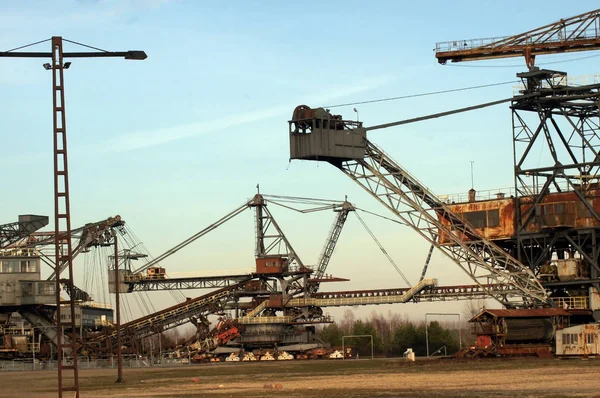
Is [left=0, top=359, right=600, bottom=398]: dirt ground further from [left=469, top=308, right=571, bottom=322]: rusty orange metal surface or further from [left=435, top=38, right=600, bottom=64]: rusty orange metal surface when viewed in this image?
[left=435, top=38, right=600, bottom=64]: rusty orange metal surface

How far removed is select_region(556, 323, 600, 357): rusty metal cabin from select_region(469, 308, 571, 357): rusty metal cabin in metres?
1.52

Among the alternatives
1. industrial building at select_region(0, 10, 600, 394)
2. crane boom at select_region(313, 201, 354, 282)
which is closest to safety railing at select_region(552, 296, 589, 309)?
industrial building at select_region(0, 10, 600, 394)

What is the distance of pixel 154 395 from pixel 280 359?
213 feet

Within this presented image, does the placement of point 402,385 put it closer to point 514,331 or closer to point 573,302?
point 514,331

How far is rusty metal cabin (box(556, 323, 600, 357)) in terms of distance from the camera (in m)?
71.6

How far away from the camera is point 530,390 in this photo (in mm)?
37969

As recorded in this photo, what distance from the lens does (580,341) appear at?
236 feet

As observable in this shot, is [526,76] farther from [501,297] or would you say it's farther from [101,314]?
[101,314]

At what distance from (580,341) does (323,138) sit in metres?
27.0

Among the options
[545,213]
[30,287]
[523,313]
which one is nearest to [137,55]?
[523,313]

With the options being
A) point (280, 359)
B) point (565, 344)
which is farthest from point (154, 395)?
point (280, 359)

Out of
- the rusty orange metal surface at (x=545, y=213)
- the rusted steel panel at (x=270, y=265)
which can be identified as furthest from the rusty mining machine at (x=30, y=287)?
the rusty orange metal surface at (x=545, y=213)

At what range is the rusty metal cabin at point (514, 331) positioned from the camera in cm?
7231

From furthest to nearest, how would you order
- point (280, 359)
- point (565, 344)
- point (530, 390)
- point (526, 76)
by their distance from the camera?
point (280, 359), point (526, 76), point (565, 344), point (530, 390)
